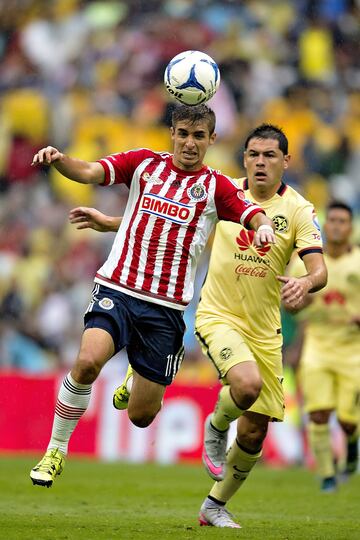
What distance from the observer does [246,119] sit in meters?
19.9

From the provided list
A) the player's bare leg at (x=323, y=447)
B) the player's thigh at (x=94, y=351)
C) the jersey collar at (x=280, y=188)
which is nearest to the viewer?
the player's thigh at (x=94, y=351)

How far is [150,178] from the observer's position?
787cm

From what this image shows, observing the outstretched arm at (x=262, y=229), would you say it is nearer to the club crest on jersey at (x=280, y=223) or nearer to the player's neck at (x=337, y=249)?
the club crest on jersey at (x=280, y=223)

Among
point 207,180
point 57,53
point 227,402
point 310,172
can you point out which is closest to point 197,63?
point 207,180

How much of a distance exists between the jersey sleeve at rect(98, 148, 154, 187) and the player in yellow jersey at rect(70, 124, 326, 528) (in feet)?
1.35

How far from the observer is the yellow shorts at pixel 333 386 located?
1211 cm

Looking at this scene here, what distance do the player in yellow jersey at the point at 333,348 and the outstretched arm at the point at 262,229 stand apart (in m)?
4.38

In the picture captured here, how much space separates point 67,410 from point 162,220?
4.75 ft

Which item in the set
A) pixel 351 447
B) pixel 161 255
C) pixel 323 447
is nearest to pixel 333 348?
pixel 323 447

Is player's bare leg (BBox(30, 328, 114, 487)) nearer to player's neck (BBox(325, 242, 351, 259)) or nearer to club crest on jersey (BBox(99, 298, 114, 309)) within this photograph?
club crest on jersey (BBox(99, 298, 114, 309))

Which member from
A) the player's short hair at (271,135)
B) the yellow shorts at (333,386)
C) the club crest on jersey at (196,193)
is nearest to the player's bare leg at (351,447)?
the yellow shorts at (333,386)

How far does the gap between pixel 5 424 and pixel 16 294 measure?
2.42 m

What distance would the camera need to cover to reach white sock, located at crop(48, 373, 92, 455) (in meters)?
7.50

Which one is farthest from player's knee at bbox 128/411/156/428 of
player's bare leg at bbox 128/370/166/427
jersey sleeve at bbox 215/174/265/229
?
jersey sleeve at bbox 215/174/265/229
